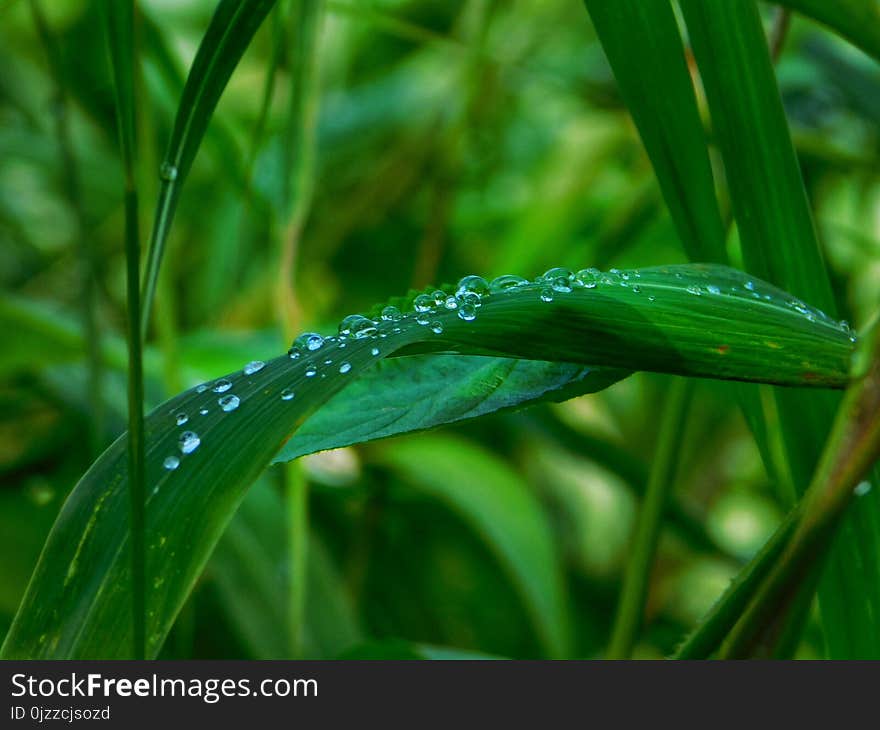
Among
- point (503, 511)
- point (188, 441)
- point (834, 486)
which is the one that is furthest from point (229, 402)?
point (503, 511)

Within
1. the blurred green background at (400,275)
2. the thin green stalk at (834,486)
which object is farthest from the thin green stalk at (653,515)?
the thin green stalk at (834,486)

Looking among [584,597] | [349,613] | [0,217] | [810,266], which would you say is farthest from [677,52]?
[0,217]

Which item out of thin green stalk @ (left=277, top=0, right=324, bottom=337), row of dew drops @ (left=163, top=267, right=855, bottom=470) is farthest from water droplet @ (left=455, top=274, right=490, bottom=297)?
thin green stalk @ (left=277, top=0, right=324, bottom=337)

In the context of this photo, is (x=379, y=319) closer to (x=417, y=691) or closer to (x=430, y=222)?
(x=417, y=691)

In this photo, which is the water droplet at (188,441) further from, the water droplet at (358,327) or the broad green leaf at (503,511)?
the broad green leaf at (503,511)

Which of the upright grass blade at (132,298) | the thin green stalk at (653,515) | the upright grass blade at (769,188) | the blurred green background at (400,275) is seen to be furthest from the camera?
the blurred green background at (400,275)

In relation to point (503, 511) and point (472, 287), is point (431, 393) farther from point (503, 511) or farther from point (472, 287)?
point (503, 511)

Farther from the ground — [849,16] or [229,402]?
[849,16]
